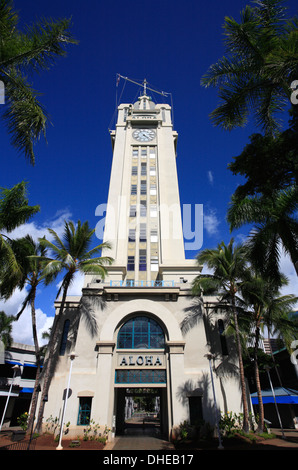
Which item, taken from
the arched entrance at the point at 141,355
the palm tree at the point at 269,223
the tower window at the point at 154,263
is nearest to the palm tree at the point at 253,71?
the palm tree at the point at 269,223

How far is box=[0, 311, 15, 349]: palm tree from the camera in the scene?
32031mm

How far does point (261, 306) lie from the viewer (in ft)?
70.5

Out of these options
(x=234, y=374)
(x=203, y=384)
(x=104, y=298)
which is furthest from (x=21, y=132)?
(x=234, y=374)

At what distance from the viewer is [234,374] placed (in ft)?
68.0

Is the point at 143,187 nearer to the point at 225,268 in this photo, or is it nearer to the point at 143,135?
the point at 143,135

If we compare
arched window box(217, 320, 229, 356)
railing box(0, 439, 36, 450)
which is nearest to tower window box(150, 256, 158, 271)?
arched window box(217, 320, 229, 356)

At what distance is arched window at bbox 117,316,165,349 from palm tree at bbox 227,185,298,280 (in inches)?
421

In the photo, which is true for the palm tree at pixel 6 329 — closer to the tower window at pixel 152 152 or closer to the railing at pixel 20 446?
the railing at pixel 20 446

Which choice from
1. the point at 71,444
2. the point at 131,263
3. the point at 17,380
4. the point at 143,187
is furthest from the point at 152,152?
the point at 71,444

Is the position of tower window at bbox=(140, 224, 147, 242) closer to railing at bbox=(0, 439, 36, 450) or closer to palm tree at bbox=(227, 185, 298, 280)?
palm tree at bbox=(227, 185, 298, 280)

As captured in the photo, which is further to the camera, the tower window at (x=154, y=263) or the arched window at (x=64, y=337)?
the tower window at (x=154, y=263)

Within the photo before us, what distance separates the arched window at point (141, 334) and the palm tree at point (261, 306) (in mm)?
7709

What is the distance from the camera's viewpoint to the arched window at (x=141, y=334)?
20594 mm
